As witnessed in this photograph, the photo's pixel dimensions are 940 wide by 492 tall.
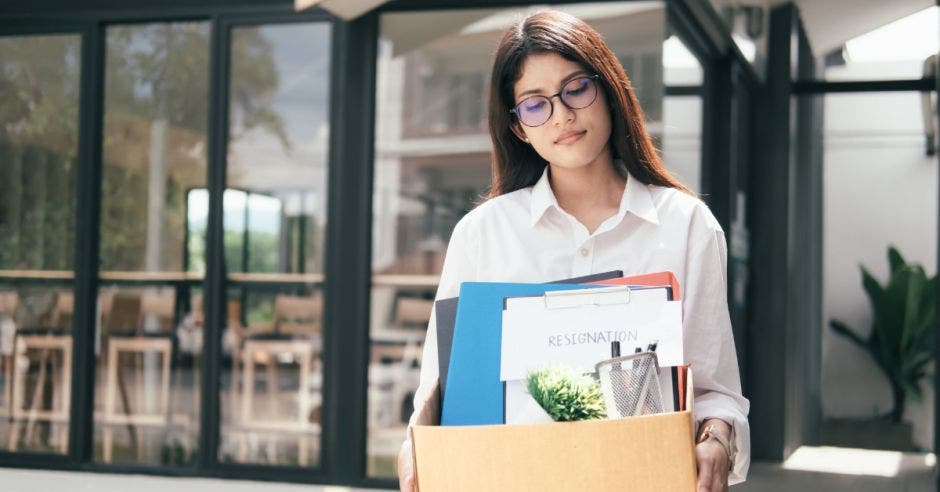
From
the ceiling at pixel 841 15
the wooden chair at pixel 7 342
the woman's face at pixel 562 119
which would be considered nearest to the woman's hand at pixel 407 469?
the woman's face at pixel 562 119

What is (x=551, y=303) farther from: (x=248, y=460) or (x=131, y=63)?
(x=131, y=63)

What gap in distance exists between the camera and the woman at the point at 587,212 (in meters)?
1.46

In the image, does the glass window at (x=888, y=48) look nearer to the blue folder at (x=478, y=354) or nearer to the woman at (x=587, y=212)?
the woman at (x=587, y=212)

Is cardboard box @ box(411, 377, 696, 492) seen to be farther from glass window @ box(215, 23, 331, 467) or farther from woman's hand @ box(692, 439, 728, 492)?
glass window @ box(215, 23, 331, 467)

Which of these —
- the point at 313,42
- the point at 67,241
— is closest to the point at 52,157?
the point at 67,241

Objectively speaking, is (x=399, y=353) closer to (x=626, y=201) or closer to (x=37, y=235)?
(x=37, y=235)

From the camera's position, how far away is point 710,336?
1.45m

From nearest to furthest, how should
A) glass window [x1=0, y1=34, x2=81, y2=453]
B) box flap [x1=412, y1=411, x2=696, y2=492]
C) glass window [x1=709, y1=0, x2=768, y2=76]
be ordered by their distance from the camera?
box flap [x1=412, y1=411, x2=696, y2=492]
glass window [x1=0, y1=34, x2=81, y2=453]
glass window [x1=709, y1=0, x2=768, y2=76]

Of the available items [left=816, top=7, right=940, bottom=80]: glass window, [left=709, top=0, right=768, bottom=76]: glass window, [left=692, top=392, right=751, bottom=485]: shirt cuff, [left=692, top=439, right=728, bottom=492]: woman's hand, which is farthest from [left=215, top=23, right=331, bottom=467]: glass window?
[left=692, top=439, right=728, bottom=492]: woman's hand

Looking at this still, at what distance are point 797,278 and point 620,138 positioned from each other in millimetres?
6418

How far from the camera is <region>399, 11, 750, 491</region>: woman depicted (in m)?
1.46

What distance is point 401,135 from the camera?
6.35 meters

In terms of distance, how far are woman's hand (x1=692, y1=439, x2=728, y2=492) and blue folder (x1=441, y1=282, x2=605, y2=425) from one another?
0.76ft

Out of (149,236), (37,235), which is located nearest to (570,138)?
(149,236)
